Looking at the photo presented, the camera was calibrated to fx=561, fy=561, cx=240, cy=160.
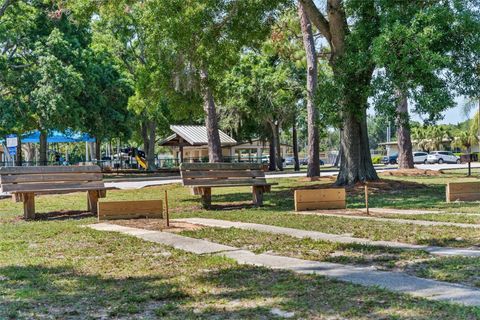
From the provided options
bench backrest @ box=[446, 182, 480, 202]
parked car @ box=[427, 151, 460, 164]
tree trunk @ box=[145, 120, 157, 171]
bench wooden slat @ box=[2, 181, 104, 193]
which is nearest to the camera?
bench wooden slat @ box=[2, 181, 104, 193]

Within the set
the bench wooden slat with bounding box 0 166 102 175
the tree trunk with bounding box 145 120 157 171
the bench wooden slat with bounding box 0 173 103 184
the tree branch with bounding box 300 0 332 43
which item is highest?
the tree branch with bounding box 300 0 332 43

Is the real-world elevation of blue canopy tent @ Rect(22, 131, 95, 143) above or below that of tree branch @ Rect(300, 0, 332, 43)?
below

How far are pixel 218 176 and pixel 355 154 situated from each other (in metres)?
6.72

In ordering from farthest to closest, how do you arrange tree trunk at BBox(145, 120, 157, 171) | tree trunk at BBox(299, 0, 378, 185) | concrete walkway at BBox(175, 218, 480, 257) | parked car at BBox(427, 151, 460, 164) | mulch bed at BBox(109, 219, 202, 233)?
parked car at BBox(427, 151, 460, 164) < tree trunk at BBox(145, 120, 157, 171) < tree trunk at BBox(299, 0, 378, 185) < mulch bed at BBox(109, 219, 202, 233) < concrete walkway at BBox(175, 218, 480, 257)

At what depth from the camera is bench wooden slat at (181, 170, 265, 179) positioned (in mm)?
12774

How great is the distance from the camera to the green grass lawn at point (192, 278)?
4.53m

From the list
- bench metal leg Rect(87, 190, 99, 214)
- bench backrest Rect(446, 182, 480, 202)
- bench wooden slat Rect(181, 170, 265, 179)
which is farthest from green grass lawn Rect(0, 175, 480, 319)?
bench backrest Rect(446, 182, 480, 202)

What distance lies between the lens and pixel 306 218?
10828mm

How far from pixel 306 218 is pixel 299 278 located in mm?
5233

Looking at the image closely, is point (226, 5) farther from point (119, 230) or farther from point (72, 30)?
point (72, 30)

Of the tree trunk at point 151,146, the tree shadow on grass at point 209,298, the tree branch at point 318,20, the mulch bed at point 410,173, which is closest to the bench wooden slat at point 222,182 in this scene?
the tree branch at point 318,20

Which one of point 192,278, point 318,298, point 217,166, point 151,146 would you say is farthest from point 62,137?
point 318,298

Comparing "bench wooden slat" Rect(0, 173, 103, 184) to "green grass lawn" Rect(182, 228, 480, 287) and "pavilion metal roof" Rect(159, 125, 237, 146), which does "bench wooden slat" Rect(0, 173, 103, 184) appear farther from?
"pavilion metal roof" Rect(159, 125, 237, 146)

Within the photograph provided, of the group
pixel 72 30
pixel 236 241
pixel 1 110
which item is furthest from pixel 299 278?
pixel 72 30
